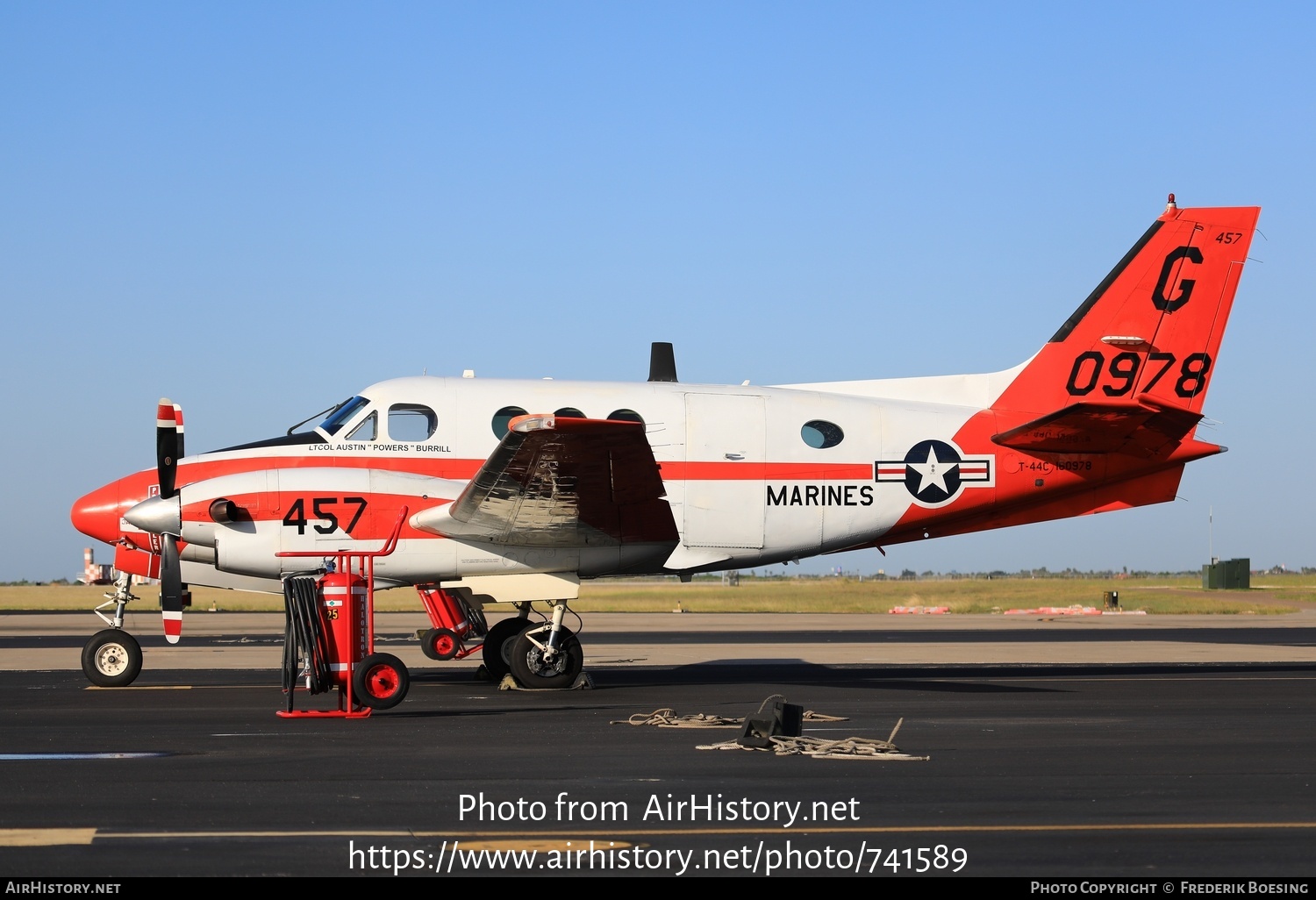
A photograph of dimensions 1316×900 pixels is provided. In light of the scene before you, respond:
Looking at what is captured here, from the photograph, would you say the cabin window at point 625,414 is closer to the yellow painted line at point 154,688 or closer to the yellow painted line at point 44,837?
the yellow painted line at point 154,688

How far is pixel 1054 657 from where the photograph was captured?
21.5 metres

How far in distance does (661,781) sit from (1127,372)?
11708 millimetres

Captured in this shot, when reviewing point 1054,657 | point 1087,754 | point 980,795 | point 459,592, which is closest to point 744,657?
point 1054,657

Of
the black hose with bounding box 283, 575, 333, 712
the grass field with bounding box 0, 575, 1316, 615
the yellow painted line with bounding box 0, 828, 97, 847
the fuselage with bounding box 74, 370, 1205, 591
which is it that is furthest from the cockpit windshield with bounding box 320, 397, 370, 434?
the grass field with bounding box 0, 575, 1316, 615

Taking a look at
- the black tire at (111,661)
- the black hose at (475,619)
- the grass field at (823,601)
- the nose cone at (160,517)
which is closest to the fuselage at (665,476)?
the nose cone at (160,517)

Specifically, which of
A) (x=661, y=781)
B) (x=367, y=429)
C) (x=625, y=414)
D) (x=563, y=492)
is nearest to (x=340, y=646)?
(x=563, y=492)

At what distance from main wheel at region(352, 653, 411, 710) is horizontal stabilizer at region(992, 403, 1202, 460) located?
896cm

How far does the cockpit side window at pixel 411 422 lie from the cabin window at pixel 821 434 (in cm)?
498

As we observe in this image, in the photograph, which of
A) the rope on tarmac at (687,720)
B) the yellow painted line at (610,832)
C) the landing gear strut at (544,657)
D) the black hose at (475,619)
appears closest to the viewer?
the yellow painted line at (610,832)

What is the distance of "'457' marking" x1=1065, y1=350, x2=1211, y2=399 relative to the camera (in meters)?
17.5

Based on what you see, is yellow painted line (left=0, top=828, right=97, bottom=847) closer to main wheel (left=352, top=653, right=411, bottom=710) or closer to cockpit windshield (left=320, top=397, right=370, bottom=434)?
main wheel (left=352, top=653, right=411, bottom=710)

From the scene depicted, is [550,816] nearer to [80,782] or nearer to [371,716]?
[80,782]

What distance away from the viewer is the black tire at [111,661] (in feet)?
50.5
